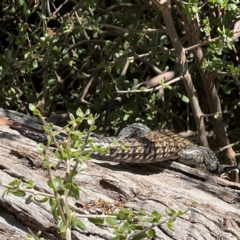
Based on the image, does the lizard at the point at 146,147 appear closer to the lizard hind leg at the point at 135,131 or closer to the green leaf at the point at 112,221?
the lizard hind leg at the point at 135,131

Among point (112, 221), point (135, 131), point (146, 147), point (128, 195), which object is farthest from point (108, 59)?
point (112, 221)

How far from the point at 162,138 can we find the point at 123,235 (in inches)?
90.9

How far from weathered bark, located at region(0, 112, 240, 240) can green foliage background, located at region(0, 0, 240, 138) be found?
0.90m

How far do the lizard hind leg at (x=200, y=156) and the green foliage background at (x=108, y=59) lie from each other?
1.60 ft

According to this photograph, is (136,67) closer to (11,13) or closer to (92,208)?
(11,13)

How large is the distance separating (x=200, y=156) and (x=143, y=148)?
0.83 m

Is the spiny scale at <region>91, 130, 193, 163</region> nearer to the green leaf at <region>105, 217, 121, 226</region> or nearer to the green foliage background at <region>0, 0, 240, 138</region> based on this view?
the green foliage background at <region>0, 0, 240, 138</region>

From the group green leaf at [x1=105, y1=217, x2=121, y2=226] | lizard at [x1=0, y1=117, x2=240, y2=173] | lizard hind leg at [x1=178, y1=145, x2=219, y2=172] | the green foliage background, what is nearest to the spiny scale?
lizard at [x1=0, y1=117, x2=240, y2=173]

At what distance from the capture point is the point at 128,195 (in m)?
3.21

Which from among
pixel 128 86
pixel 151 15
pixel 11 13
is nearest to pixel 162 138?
pixel 128 86

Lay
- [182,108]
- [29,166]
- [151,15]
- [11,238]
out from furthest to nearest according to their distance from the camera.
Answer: [182,108] → [151,15] → [29,166] → [11,238]

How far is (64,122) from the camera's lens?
15.6 ft

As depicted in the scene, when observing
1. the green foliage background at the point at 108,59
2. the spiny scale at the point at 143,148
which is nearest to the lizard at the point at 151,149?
the spiny scale at the point at 143,148

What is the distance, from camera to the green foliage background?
4.39m
